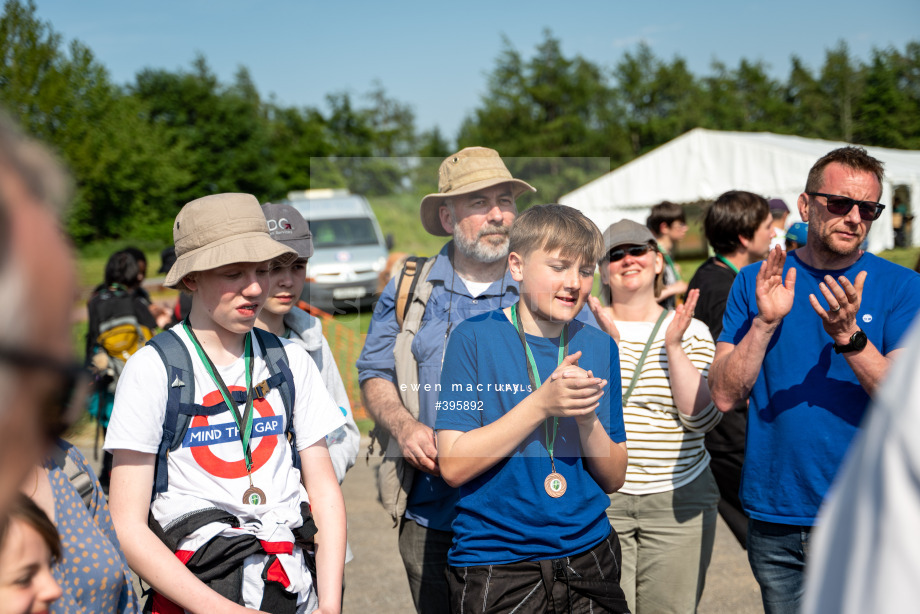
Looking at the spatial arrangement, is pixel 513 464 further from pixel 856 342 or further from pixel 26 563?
pixel 26 563

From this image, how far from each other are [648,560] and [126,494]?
225cm

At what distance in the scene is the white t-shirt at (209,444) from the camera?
6.81 feet

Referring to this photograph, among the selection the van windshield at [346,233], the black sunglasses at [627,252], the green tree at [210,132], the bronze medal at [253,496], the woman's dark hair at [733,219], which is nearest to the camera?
the bronze medal at [253,496]

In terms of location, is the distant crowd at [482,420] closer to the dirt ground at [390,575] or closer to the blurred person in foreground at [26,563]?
the blurred person in foreground at [26,563]

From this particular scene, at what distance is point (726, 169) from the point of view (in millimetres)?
26594

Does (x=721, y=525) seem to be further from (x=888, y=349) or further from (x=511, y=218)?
(x=511, y=218)

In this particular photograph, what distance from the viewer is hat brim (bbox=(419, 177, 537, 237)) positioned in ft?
9.95

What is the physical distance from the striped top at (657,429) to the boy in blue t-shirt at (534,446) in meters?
0.76

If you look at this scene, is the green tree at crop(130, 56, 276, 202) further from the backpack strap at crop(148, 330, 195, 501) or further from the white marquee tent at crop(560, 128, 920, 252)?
the backpack strap at crop(148, 330, 195, 501)

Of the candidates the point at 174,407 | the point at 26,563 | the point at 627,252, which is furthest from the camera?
the point at 627,252

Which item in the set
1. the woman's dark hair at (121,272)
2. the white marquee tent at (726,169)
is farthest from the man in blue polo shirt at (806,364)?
the white marquee tent at (726,169)

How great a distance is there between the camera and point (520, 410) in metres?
2.18

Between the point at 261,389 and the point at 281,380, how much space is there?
0.25 ft

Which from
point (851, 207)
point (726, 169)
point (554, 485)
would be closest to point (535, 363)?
point (554, 485)
